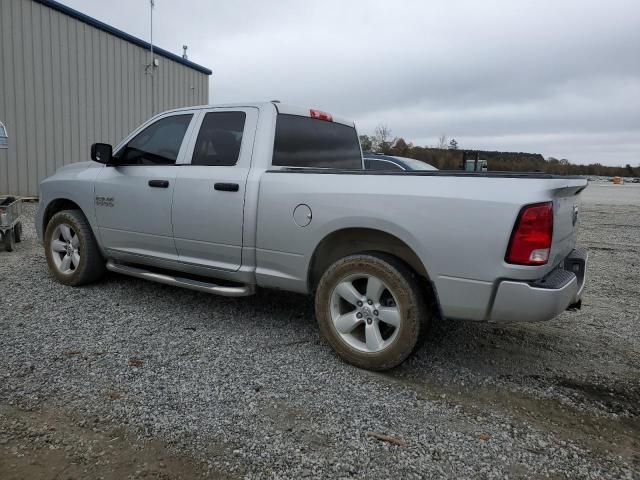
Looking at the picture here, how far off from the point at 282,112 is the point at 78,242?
2.67 metres

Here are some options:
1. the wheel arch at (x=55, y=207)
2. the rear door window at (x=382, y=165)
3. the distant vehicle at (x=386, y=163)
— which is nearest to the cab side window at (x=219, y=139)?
the wheel arch at (x=55, y=207)

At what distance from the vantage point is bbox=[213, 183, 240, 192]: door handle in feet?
13.2

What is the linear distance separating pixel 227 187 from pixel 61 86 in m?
11.6

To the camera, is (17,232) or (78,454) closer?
(78,454)

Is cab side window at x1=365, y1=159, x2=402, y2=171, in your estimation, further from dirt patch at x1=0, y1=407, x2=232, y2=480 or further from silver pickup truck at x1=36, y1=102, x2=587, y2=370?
dirt patch at x1=0, y1=407, x2=232, y2=480

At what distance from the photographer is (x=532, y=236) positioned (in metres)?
2.89

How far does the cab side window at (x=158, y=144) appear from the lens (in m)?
4.65

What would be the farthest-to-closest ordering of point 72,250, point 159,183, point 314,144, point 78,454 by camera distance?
point 72,250 → point 314,144 → point 159,183 → point 78,454

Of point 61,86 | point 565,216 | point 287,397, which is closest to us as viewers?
point 287,397

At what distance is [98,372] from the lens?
3.37 meters

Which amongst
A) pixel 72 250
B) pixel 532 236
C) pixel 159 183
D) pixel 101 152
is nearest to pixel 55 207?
pixel 72 250

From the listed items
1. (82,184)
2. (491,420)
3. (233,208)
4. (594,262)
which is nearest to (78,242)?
(82,184)

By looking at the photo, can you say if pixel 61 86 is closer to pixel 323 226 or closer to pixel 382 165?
pixel 382 165

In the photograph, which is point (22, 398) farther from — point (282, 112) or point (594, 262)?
point (594, 262)
